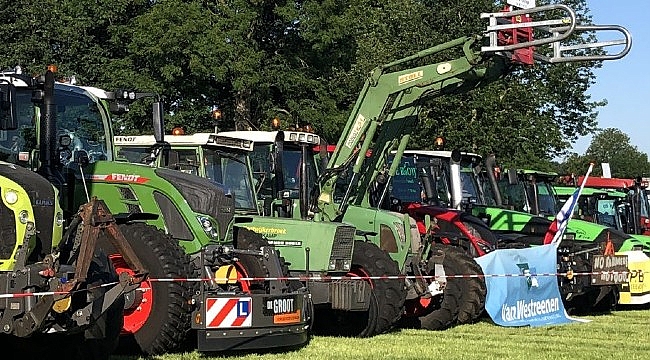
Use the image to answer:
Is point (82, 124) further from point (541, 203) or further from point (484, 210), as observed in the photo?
point (541, 203)

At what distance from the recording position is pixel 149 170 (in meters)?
10.9

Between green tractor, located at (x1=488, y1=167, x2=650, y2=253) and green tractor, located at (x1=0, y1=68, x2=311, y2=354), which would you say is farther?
green tractor, located at (x1=488, y1=167, x2=650, y2=253)

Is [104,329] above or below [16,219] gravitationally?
below

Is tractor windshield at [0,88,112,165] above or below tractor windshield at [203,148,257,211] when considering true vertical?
above

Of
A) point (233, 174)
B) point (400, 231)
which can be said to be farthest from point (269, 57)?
point (233, 174)

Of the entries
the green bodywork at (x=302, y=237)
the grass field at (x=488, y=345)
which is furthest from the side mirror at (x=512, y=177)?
the green bodywork at (x=302, y=237)

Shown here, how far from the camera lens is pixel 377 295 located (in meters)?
12.9

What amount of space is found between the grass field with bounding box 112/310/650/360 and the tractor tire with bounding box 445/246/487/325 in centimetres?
24

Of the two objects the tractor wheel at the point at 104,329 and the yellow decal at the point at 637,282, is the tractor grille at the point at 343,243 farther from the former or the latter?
the yellow decal at the point at 637,282

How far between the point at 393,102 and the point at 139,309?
5993mm

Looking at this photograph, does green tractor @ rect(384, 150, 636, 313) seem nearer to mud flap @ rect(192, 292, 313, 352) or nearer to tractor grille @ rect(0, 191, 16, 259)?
mud flap @ rect(192, 292, 313, 352)

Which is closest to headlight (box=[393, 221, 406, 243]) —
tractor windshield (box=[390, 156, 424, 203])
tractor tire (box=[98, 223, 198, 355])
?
tractor windshield (box=[390, 156, 424, 203])

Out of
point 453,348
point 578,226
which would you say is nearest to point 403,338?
point 453,348

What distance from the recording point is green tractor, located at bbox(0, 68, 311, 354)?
994cm
